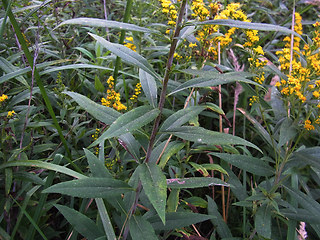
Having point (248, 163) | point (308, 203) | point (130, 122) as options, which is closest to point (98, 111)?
point (130, 122)

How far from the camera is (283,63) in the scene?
2.09 metres

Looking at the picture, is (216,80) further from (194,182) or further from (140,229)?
(140,229)

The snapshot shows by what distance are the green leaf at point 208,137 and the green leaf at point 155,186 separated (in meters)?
0.19

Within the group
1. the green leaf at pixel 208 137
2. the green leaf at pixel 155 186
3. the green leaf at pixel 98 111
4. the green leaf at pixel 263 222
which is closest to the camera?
the green leaf at pixel 155 186

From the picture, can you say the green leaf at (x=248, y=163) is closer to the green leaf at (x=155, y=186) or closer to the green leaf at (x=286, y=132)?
the green leaf at (x=286, y=132)

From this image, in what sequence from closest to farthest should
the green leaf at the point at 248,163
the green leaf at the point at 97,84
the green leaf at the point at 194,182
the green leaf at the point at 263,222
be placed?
the green leaf at the point at 194,182 → the green leaf at the point at 263,222 → the green leaf at the point at 248,163 → the green leaf at the point at 97,84

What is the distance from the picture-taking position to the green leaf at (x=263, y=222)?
4.87 ft

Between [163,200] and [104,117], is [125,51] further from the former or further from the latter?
[163,200]

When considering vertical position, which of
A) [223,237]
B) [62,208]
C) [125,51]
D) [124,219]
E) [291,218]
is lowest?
[223,237]

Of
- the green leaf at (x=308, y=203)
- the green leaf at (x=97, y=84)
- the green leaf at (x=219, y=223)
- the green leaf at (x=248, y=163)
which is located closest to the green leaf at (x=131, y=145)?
the green leaf at (x=248, y=163)

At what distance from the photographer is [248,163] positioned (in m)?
1.67

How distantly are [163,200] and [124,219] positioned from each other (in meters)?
0.59

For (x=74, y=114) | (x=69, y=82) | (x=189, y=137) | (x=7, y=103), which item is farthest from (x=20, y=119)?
(x=189, y=137)

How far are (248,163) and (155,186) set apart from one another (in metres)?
0.85
